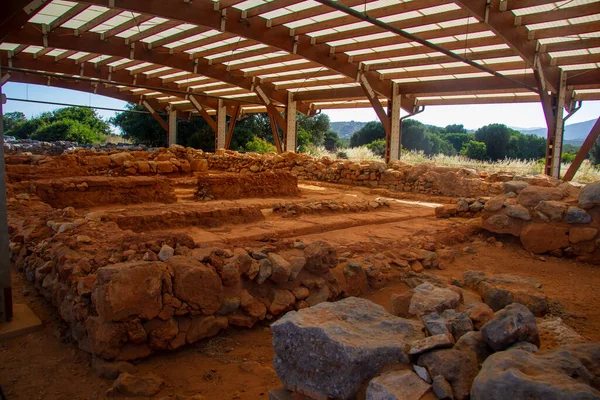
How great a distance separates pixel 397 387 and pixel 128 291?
215cm

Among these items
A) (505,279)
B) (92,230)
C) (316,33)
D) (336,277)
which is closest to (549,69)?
(316,33)

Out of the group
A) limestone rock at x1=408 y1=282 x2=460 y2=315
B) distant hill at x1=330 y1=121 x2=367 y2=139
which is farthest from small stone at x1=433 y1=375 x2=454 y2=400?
distant hill at x1=330 y1=121 x2=367 y2=139

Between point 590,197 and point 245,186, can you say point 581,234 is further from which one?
point 245,186

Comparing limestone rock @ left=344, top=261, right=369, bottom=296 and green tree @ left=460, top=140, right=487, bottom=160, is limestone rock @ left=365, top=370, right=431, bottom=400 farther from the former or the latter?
green tree @ left=460, top=140, right=487, bottom=160

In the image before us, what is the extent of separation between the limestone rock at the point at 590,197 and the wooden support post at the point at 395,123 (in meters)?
10.3

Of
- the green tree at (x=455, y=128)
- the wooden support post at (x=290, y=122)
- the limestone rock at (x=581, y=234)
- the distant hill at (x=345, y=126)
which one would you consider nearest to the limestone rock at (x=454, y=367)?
the limestone rock at (x=581, y=234)

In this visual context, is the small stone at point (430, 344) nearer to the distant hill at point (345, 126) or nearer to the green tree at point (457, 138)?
the green tree at point (457, 138)

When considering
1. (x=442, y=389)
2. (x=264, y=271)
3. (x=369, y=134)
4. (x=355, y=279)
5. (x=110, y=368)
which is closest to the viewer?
(x=442, y=389)

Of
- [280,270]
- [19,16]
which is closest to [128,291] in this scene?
[280,270]

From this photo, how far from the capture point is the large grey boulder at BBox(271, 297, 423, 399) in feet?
7.04

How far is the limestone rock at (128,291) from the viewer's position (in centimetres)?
317

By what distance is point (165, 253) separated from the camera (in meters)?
3.91

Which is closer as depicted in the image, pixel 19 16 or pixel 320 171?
pixel 19 16

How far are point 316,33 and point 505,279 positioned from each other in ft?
33.8
